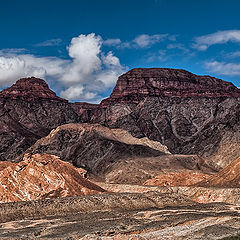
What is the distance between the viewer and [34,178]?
65438 mm

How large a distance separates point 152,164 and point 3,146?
81.3 meters

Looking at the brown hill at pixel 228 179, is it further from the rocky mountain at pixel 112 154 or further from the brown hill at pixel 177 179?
the rocky mountain at pixel 112 154

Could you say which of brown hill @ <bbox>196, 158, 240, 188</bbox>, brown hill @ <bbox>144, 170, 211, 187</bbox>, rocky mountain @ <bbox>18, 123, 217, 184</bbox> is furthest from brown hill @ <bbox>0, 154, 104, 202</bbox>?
rocky mountain @ <bbox>18, 123, 217, 184</bbox>

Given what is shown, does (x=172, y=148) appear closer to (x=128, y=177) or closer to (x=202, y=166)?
(x=202, y=166)

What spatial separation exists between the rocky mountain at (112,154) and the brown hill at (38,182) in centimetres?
3926

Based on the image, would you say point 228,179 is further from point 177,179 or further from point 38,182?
point 38,182

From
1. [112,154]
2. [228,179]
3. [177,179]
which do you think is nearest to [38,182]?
[228,179]

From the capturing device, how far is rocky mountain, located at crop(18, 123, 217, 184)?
115 metres

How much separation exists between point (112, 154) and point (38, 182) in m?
67.5

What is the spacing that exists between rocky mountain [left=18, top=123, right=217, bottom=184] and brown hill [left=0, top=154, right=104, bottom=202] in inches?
1546

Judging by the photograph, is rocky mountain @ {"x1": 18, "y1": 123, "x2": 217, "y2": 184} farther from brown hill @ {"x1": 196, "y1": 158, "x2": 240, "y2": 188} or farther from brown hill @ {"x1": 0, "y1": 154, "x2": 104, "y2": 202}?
brown hill @ {"x1": 0, "y1": 154, "x2": 104, "y2": 202}

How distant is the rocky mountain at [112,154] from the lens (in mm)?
114825

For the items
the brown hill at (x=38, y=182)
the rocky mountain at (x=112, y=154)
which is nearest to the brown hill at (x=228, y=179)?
the brown hill at (x=38, y=182)

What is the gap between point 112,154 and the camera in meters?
132
